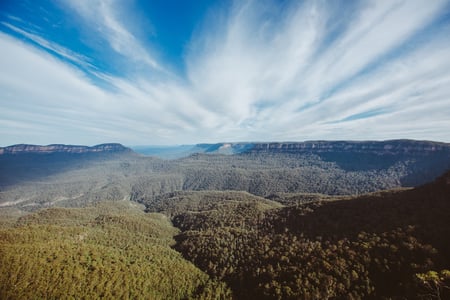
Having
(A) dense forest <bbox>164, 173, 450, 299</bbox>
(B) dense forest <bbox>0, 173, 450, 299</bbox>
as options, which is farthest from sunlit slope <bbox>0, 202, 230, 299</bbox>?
(A) dense forest <bbox>164, 173, 450, 299</bbox>

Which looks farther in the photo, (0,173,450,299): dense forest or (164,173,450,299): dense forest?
(0,173,450,299): dense forest

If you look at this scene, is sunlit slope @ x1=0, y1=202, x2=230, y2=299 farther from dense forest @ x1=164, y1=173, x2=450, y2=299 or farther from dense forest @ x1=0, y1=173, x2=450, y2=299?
dense forest @ x1=164, y1=173, x2=450, y2=299

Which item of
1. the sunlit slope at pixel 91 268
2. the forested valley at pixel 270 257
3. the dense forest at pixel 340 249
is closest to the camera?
the dense forest at pixel 340 249

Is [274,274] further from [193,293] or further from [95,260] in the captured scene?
[95,260]

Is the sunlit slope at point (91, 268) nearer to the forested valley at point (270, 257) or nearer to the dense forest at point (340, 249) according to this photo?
the forested valley at point (270, 257)

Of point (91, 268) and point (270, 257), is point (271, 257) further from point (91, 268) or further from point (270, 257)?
point (91, 268)

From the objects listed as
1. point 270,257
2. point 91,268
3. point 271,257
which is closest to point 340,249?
point 271,257

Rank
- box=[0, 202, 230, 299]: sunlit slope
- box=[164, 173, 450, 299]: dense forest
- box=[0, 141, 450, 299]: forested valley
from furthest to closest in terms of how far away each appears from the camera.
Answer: box=[0, 202, 230, 299]: sunlit slope
box=[0, 141, 450, 299]: forested valley
box=[164, 173, 450, 299]: dense forest

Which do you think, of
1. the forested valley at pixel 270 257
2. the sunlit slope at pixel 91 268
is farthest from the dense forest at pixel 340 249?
the sunlit slope at pixel 91 268

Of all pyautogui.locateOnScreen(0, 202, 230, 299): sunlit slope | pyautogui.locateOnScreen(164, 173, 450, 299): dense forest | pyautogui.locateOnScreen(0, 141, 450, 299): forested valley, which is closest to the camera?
pyautogui.locateOnScreen(164, 173, 450, 299): dense forest

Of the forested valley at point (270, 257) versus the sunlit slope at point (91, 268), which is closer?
the forested valley at point (270, 257)

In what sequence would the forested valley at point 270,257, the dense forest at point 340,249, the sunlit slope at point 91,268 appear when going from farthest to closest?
the sunlit slope at point 91,268 → the forested valley at point 270,257 → the dense forest at point 340,249

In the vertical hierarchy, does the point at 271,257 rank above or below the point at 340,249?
below

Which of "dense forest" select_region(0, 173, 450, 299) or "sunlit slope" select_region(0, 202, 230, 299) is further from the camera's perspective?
"sunlit slope" select_region(0, 202, 230, 299)
